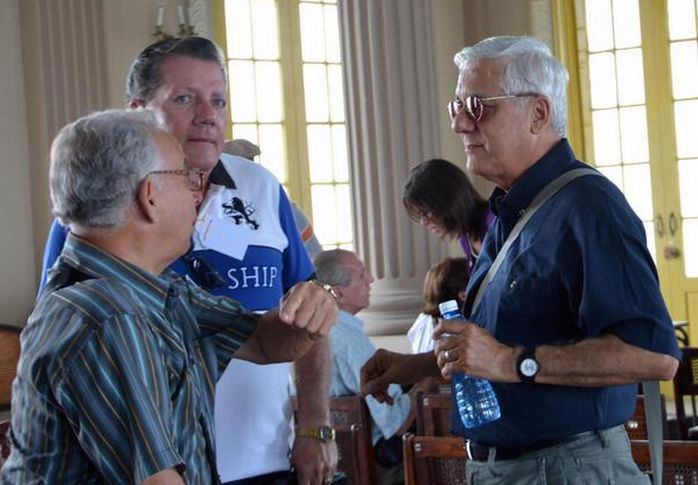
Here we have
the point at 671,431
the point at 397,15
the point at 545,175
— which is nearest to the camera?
the point at 545,175

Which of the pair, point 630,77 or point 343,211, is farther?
point 343,211

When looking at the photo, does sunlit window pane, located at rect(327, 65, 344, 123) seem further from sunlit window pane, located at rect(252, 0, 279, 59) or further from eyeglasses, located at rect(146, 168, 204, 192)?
eyeglasses, located at rect(146, 168, 204, 192)

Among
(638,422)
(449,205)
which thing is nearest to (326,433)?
(638,422)

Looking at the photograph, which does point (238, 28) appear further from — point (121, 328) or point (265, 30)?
point (121, 328)

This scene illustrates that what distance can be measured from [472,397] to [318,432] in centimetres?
44

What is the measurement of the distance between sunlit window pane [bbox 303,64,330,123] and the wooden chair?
19.1 ft

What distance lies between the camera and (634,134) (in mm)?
9445

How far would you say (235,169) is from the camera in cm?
266

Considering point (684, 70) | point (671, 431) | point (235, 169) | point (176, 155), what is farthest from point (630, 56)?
point (176, 155)

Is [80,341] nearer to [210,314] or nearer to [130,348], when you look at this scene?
[130,348]

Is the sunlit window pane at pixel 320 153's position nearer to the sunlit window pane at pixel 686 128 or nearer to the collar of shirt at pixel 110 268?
the sunlit window pane at pixel 686 128

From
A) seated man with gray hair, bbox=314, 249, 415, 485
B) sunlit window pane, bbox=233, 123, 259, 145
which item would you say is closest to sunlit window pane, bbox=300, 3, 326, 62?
sunlit window pane, bbox=233, 123, 259, 145

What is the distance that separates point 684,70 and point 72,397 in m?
8.21

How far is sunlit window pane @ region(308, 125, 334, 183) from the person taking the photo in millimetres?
9742
